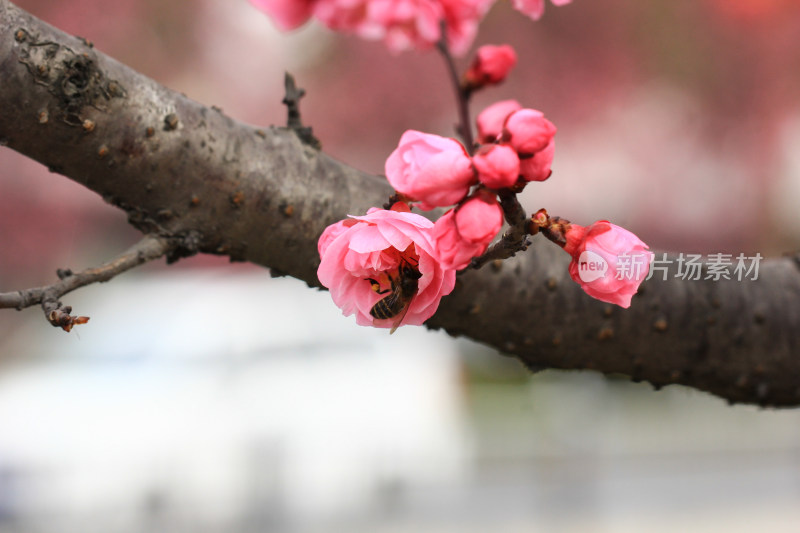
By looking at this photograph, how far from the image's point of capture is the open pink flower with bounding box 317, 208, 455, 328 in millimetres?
524

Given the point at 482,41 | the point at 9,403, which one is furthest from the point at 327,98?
the point at 9,403

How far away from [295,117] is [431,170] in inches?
21.2

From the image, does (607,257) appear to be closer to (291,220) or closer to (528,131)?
(528,131)

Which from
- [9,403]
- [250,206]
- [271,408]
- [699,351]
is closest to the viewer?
[250,206]

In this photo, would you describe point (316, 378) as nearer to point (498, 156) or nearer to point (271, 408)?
point (271, 408)

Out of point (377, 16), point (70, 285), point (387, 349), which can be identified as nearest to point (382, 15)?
point (377, 16)

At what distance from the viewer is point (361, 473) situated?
465cm

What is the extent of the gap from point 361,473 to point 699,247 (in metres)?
2.93

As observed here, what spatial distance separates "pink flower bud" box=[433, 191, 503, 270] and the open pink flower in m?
0.02

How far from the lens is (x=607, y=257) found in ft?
1.74

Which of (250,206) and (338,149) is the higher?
(338,149)

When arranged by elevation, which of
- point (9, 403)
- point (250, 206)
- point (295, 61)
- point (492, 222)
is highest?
point (295, 61)

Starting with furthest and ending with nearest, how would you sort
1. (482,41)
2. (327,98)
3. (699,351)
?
(327,98) < (482,41) < (699,351)

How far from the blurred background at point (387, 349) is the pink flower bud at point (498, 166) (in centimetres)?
180
